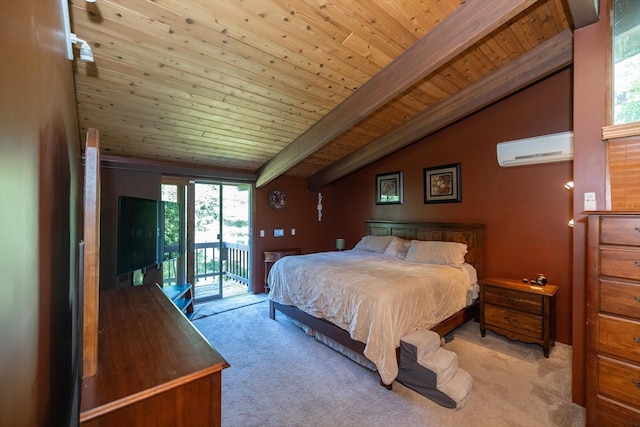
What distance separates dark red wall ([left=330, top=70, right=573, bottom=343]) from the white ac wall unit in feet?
0.44

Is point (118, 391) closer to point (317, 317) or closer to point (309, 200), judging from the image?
point (317, 317)

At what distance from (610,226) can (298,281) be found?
270cm

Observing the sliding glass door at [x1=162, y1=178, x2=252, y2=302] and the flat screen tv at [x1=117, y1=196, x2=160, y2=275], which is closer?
the flat screen tv at [x1=117, y1=196, x2=160, y2=275]

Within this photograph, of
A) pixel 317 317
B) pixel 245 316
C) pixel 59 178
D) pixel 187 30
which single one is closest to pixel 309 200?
pixel 245 316

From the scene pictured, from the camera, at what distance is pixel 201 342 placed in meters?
1.18

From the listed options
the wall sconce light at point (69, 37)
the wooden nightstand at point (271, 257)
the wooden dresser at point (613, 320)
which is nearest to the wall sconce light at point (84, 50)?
the wall sconce light at point (69, 37)

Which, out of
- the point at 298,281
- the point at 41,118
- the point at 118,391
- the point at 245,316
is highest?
the point at 41,118

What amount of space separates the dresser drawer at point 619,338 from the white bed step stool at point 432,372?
944mm

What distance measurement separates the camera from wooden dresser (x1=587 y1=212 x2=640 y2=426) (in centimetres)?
160

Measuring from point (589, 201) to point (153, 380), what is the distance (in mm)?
2847

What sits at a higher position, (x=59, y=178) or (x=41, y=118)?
(x=41, y=118)

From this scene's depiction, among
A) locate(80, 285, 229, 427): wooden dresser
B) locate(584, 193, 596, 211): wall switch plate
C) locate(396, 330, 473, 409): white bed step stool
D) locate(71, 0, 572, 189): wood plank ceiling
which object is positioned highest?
locate(71, 0, 572, 189): wood plank ceiling

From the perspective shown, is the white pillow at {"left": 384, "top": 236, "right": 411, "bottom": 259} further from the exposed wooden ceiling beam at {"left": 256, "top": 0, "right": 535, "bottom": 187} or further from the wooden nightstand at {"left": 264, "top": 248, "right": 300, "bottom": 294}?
the exposed wooden ceiling beam at {"left": 256, "top": 0, "right": 535, "bottom": 187}

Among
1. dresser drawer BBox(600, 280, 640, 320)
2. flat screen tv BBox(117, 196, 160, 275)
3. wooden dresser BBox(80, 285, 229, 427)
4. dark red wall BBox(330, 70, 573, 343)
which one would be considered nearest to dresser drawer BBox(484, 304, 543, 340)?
dark red wall BBox(330, 70, 573, 343)
